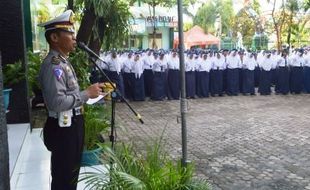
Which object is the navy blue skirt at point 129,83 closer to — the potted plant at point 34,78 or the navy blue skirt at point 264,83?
the potted plant at point 34,78

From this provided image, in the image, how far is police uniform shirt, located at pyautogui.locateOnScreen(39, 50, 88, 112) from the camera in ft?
7.94

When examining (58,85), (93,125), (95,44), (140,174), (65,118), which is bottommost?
(140,174)

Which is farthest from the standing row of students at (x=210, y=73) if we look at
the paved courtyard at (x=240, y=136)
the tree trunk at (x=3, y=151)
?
the tree trunk at (x=3, y=151)

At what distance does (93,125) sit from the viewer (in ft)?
14.8

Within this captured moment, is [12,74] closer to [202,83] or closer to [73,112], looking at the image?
[73,112]

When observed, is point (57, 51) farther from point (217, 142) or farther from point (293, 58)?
point (293, 58)

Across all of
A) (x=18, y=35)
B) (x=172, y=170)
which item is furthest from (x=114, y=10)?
(x=172, y=170)

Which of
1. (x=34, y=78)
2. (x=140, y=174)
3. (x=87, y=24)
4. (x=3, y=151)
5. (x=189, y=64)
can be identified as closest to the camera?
(x=3, y=151)

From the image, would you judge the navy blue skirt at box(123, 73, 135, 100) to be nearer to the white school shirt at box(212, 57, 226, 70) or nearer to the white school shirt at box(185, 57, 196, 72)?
the white school shirt at box(185, 57, 196, 72)

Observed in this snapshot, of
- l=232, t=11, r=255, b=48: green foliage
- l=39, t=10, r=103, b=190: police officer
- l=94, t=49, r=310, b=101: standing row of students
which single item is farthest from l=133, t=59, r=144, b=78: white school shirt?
l=232, t=11, r=255, b=48: green foliage

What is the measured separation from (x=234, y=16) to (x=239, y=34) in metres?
1.43

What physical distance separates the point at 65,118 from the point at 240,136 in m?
4.52

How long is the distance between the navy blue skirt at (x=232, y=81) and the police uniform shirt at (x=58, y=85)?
9.48 meters

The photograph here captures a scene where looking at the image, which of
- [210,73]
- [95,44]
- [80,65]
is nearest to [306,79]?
[210,73]
